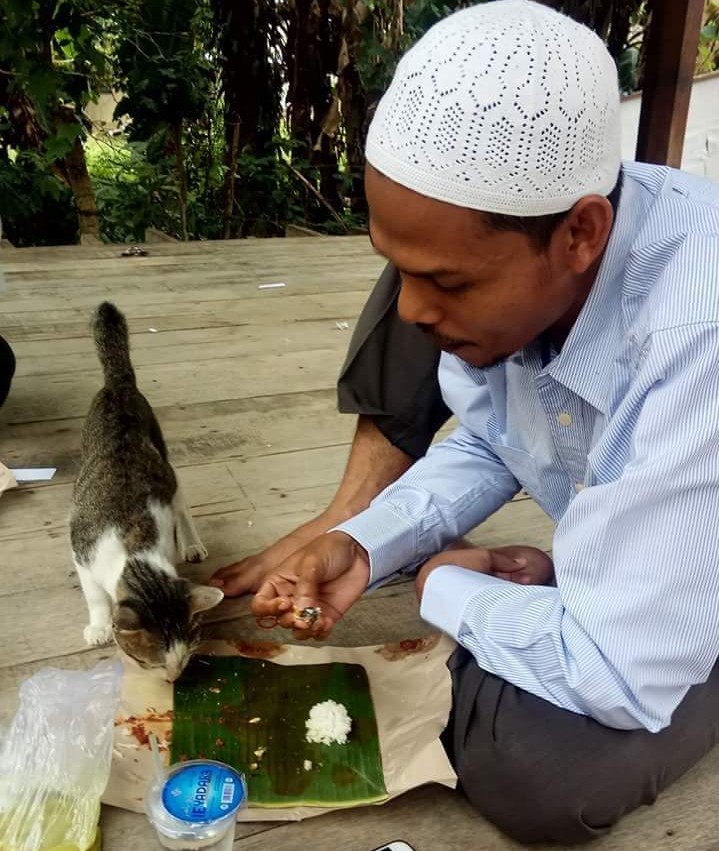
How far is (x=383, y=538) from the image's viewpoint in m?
1.22

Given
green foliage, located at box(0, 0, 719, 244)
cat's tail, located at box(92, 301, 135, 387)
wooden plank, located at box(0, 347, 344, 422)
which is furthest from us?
green foliage, located at box(0, 0, 719, 244)

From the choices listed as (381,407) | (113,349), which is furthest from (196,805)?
(113,349)

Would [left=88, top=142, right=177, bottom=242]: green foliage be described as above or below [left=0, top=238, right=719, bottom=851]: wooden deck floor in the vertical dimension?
below

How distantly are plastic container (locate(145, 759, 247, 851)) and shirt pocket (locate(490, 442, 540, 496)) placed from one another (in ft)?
1.79

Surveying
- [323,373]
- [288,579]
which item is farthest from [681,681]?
[323,373]

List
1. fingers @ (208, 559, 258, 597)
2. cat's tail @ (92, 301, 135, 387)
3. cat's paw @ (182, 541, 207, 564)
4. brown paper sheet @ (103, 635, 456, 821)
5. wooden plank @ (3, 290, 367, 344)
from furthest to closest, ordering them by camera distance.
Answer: wooden plank @ (3, 290, 367, 344) → cat's tail @ (92, 301, 135, 387) → cat's paw @ (182, 541, 207, 564) → fingers @ (208, 559, 258, 597) → brown paper sheet @ (103, 635, 456, 821)

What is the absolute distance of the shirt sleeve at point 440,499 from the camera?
1.23 metres

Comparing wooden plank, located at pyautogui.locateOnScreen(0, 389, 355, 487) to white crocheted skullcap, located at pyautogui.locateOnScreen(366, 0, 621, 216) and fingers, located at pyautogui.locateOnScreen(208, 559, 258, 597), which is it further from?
white crocheted skullcap, located at pyautogui.locateOnScreen(366, 0, 621, 216)

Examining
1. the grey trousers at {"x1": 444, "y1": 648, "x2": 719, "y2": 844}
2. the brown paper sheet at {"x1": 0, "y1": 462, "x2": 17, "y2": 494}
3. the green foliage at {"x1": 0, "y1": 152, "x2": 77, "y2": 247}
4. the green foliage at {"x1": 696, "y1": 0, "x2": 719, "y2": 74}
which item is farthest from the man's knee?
the green foliage at {"x1": 696, "y1": 0, "x2": 719, "y2": 74}

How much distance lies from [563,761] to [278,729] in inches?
14.1

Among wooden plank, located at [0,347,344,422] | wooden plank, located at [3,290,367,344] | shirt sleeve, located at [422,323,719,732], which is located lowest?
wooden plank, located at [3,290,367,344]

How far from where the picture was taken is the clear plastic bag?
914 mm

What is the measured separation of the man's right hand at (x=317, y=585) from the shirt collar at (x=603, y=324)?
40 cm

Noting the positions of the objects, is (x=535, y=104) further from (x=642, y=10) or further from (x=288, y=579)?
(x=642, y=10)
